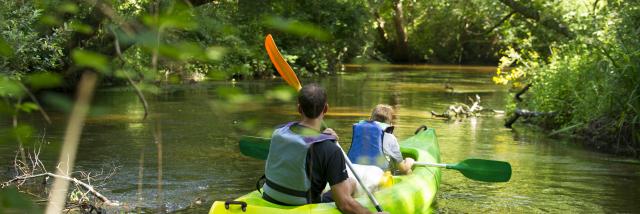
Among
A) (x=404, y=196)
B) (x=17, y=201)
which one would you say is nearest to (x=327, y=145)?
(x=404, y=196)

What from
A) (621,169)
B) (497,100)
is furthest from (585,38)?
(497,100)

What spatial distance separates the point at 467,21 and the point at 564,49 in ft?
77.8

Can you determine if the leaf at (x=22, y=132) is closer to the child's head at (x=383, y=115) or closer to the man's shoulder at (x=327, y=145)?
the man's shoulder at (x=327, y=145)

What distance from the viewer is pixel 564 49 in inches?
553

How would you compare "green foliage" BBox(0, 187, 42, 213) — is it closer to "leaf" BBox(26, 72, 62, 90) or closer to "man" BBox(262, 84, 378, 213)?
"leaf" BBox(26, 72, 62, 90)

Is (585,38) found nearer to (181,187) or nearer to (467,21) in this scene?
(181,187)

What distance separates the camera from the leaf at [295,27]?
1.53 meters

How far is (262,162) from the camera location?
971 cm

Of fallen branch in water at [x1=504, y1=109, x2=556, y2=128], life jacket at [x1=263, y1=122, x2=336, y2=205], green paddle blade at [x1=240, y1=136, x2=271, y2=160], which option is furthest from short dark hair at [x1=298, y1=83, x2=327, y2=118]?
fallen branch in water at [x1=504, y1=109, x2=556, y2=128]

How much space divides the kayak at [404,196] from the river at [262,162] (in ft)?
1.33

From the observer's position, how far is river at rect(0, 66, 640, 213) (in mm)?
7336

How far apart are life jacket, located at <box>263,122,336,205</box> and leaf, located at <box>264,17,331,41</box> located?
240 cm

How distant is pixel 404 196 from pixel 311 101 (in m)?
2.01

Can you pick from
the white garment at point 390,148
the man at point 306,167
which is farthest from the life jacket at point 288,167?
the white garment at point 390,148
